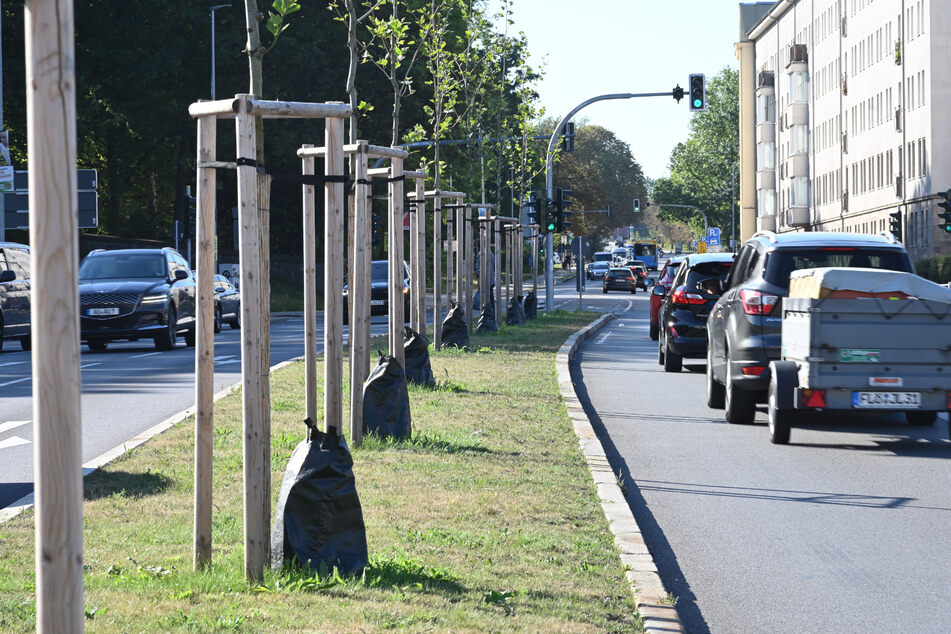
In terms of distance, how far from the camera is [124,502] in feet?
29.2

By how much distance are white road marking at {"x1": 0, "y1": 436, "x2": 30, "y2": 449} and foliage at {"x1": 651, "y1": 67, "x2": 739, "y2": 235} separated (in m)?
126

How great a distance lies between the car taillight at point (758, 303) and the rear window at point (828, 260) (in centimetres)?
18

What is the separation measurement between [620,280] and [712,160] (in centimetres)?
5800

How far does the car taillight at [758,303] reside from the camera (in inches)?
564

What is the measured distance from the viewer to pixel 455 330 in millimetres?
24719

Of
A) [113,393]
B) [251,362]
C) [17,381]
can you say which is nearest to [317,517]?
[251,362]

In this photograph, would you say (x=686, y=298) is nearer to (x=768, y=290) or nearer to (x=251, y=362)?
(x=768, y=290)

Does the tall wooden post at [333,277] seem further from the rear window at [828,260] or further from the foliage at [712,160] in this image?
the foliage at [712,160]

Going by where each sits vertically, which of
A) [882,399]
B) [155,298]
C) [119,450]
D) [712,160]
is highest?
[712,160]

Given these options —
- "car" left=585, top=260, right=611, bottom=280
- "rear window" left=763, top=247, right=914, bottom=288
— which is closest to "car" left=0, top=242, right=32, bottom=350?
"rear window" left=763, top=247, right=914, bottom=288

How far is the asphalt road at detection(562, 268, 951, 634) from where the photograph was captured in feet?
22.6

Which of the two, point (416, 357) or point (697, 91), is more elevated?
point (697, 91)

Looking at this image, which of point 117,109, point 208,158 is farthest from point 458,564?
point 117,109

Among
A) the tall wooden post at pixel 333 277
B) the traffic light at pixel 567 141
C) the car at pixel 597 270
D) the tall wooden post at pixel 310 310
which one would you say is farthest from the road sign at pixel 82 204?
the car at pixel 597 270
